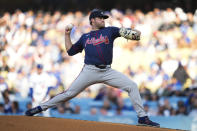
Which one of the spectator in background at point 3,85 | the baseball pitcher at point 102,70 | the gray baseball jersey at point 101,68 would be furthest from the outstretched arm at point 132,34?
the spectator in background at point 3,85

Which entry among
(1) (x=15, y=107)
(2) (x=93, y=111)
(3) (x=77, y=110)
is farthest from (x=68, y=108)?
(1) (x=15, y=107)

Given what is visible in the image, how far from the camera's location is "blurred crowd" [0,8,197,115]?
10.8 meters

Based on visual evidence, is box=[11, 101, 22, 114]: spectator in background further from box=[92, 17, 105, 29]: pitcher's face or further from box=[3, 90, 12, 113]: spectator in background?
box=[92, 17, 105, 29]: pitcher's face

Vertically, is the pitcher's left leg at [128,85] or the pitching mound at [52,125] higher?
the pitcher's left leg at [128,85]

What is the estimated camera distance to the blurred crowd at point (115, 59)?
426 inches

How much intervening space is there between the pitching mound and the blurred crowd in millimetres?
4280

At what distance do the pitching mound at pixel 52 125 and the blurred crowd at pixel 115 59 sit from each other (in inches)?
168

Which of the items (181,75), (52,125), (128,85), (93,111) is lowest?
(52,125)

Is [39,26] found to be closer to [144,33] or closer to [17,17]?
[17,17]

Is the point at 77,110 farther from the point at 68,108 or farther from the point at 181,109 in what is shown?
the point at 181,109

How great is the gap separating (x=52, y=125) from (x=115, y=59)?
6.89 m

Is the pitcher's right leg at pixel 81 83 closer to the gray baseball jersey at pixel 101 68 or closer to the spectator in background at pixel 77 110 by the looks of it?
the gray baseball jersey at pixel 101 68

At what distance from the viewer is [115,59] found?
1261 cm

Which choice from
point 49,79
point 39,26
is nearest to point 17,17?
point 39,26
